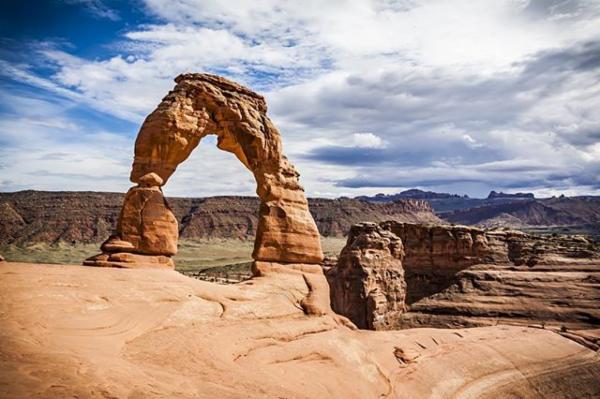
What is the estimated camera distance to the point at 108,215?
112m

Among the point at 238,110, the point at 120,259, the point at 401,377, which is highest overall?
the point at 238,110

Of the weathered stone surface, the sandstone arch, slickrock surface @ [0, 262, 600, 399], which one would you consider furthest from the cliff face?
slickrock surface @ [0, 262, 600, 399]

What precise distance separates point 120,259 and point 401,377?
10.2 m

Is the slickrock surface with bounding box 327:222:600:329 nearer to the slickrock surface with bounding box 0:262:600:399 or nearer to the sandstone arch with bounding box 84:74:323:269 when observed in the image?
the slickrock surface with bounding box 0:262:600:399

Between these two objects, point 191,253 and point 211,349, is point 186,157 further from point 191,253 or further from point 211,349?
point 191,253

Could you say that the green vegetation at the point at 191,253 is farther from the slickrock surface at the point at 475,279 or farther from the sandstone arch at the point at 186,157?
Answer: the sandstone arch at the point at 186,157

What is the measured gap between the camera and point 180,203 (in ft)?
446

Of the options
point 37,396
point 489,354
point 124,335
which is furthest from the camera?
point 489,354

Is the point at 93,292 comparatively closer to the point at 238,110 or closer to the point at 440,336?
the point at 238,110

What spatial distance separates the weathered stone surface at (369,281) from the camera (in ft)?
115

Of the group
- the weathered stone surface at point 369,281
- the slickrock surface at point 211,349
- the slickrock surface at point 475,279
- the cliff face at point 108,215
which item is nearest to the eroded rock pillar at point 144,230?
the slickrock surface at point 211,349

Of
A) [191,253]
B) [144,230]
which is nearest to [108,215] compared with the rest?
[191,253]

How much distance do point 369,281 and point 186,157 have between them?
21.1m

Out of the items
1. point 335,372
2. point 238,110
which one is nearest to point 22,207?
point 238,110
